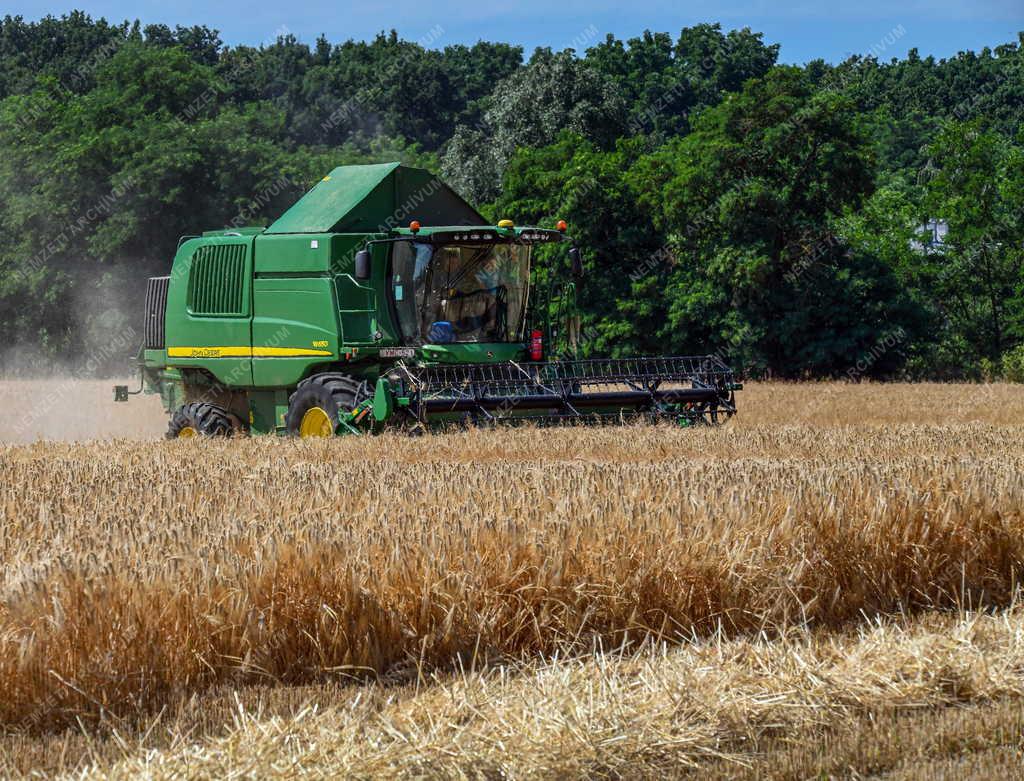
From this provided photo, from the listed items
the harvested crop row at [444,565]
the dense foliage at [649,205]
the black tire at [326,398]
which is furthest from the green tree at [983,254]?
the harvested crop row at [444,565]

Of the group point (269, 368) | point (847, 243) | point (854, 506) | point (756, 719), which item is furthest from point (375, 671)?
point (847, 243)

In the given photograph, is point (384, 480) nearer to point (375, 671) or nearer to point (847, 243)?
A: point (375, 671)

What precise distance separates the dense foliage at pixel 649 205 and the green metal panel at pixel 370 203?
17.8 meters

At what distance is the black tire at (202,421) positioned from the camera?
1506cm

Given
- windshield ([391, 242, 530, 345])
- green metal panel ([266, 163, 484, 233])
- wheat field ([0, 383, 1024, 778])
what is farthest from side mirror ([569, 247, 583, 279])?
wheat field ([0, 383, 1024, 778])

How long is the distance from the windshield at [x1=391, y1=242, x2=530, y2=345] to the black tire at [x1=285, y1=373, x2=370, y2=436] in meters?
0.95

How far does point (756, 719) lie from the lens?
4793 millimetres

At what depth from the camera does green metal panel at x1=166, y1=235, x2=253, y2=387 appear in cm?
1512

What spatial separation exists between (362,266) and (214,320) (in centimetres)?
288

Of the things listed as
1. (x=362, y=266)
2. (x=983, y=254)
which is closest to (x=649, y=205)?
(x=983, y=254)

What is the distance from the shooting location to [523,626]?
557 cm

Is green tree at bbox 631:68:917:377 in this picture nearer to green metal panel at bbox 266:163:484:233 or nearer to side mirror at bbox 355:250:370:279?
green metal panel at bbox 266:163:484:233

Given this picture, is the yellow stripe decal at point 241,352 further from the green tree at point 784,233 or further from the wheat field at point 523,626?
the green tree at point 784,233

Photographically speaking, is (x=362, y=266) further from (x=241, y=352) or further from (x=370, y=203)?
(x=241, y=352)
